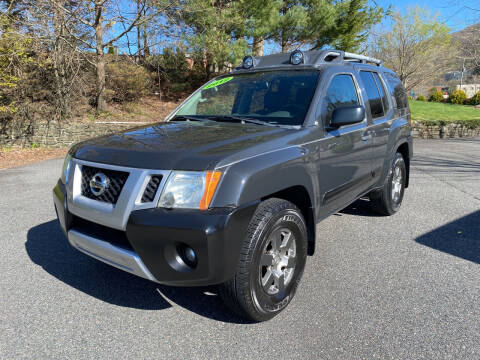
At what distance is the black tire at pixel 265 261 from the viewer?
7.16 ft

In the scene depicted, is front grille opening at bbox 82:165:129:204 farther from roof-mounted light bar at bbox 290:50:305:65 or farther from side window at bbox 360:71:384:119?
side window at bbox 360:71:384:119

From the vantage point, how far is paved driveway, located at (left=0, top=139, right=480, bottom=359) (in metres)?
2.24

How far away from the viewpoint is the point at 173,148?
2.26 m

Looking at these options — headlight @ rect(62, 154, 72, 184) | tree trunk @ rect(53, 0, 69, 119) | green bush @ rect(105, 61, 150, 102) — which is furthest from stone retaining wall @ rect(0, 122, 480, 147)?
headlight @ rect(62, 154, 72, 184)

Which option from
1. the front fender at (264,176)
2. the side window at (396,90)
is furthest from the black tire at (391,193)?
the front fender at (264,176)

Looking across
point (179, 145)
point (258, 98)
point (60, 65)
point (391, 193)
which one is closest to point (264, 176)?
point (179, 145)

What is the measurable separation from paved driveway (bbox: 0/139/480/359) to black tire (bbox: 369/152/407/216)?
0.35 meters

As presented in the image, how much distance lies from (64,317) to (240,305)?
1346mm

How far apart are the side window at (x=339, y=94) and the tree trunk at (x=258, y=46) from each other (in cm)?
1207

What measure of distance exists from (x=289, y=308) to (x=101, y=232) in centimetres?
152

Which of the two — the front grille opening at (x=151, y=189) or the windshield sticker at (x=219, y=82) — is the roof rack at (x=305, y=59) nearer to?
the windshield sticker at (x=219, y=82)

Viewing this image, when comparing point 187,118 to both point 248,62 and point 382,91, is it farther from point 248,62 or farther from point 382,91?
point 382,91

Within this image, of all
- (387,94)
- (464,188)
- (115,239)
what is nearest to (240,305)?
(115,239)

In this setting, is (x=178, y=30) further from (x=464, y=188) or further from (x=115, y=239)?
(x=115, y=239)
